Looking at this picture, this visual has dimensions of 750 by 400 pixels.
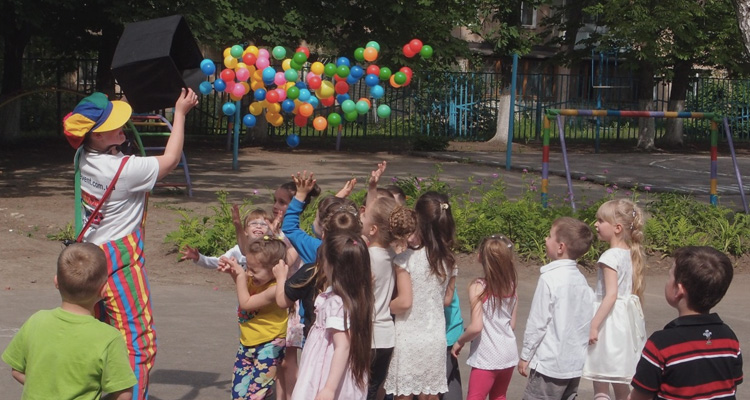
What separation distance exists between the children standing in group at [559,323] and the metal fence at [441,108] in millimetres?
19698

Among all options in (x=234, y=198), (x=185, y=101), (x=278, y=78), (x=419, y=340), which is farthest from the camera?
(x=234, y=198)

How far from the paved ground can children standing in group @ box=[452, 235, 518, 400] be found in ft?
3.45

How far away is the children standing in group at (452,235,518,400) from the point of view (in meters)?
4.86

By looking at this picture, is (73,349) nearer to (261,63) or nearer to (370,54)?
(261,63)

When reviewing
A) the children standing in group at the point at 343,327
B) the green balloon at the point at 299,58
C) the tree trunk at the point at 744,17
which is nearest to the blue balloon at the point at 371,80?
the green balloon at the point at 299,58

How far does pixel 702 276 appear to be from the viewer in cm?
337

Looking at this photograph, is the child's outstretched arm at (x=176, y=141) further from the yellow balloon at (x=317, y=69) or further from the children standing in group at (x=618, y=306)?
the yellow balloon at (x=317, y=69)

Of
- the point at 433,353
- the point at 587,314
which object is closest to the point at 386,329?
the point at 433,353

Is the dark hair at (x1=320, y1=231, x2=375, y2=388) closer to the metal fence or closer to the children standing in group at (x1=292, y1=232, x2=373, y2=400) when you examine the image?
the children standing in group at (x1=292, y1=232, x2=373, y2=400)

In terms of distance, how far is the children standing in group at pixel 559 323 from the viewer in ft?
15.6

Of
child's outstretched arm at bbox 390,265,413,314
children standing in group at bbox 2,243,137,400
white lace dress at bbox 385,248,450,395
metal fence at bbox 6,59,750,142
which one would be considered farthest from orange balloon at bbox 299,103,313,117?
metal fence at bbox 6,59,750,142

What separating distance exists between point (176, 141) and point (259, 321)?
44.7 inches

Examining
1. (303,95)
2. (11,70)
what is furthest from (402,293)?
(11,70)

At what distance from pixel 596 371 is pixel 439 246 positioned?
1.13 m
